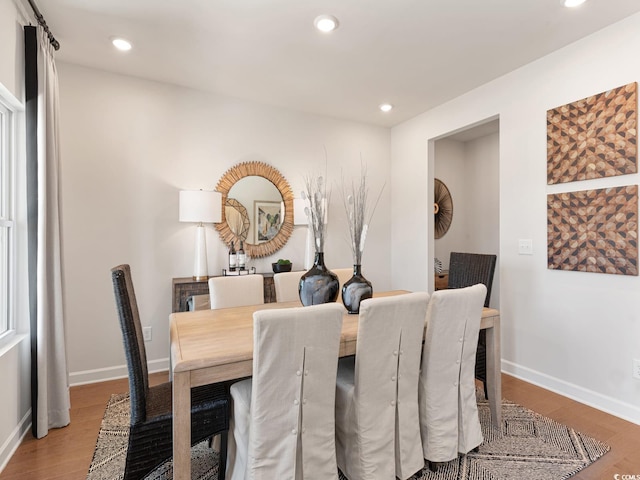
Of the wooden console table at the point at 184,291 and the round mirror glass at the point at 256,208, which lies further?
the round mirror glass at the point at 256,208

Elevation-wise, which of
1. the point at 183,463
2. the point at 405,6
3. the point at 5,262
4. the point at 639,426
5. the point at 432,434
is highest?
the point at 405,6

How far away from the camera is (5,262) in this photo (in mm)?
2102

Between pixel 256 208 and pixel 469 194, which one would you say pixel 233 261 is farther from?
pixel 469 194

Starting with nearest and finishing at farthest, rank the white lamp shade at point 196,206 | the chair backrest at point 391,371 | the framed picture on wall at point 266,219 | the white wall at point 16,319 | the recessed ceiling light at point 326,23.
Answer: the chair backrest at point 391,371
the white wall at point 16,319
the recessed ceiling light at point 326,23
the white lamp shade at point 196,206
the framed picture on wall at point 266,219

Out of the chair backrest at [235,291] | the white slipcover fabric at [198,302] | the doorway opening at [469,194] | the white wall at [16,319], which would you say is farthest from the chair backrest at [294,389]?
the doorway opening at [469,194]

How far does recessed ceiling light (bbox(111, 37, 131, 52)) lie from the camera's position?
2453 millimetres

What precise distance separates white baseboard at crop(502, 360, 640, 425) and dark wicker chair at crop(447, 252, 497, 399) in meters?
0.53

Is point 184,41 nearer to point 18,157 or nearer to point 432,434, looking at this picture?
point 18,157

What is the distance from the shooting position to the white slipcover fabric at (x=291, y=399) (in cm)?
133

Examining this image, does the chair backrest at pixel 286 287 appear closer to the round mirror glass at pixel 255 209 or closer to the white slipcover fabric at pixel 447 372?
the round mirror glass at pixel 255 209

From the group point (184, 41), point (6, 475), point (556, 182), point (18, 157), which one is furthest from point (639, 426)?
point (18, 157)

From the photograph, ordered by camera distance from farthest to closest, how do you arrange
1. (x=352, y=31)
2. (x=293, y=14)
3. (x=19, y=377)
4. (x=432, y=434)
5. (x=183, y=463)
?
(x=352, y=31)
(x=293, y=14)
(x=19, y=377)
(x=432, y=434)
(x=183, y=463)

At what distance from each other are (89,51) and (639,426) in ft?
15.2

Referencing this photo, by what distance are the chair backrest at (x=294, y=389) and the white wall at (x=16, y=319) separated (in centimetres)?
150
